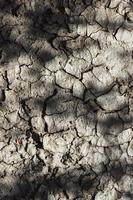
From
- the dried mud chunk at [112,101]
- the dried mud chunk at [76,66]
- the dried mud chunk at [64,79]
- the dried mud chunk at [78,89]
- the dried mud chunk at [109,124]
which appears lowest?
the dried mud chunk at [109,124]

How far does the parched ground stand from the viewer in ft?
7.18

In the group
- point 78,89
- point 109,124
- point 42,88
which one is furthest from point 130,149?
point 42,88

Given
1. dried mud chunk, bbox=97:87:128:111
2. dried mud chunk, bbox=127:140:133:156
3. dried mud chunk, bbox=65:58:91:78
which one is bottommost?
dried mud chunk, bbox=127:140:133:156

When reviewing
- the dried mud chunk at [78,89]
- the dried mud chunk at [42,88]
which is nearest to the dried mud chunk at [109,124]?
the dried mud chunk at [78,89]

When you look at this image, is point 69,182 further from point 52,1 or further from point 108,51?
point 52,1

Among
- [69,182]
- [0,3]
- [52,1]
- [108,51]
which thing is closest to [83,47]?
[108,51]

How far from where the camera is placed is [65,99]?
2.22 meters

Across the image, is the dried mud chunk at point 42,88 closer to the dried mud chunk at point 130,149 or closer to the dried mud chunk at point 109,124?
the dried mud chunk at point 109,124

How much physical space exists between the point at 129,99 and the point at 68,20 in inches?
19.5

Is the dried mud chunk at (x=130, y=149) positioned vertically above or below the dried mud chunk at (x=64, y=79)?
below

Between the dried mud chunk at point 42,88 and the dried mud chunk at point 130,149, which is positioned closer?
the dried mud chunk at point 42,88

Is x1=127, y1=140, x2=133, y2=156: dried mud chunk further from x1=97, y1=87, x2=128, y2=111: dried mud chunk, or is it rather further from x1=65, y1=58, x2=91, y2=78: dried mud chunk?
x1=65, y1=58, x2=91, y2=78: dried mud chunk

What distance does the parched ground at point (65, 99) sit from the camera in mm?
2188

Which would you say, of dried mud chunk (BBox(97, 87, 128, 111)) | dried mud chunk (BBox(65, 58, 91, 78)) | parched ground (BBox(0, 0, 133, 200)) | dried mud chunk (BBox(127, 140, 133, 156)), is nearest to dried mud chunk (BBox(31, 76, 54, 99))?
parched ground (BBox(0, 0, 133, 200))
